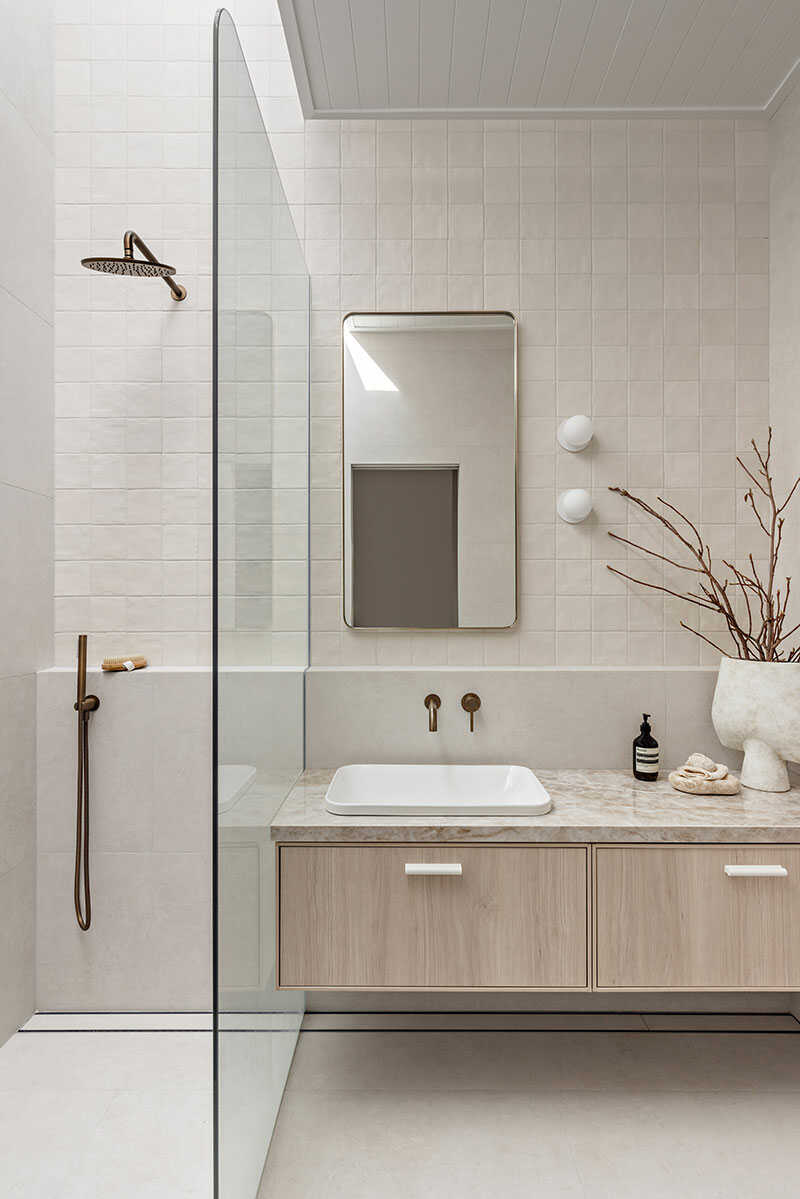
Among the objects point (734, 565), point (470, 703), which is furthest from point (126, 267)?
point (734, 565)

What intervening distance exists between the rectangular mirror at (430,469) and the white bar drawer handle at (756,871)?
912 millimetres

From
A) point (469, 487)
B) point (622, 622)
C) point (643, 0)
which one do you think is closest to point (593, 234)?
point (643, 0)

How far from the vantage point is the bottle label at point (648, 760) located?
2201 millimetres

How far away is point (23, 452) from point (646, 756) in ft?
6.33

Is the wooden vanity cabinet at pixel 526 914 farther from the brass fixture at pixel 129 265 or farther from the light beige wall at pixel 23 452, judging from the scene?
the brass fixture at pixel 129 265

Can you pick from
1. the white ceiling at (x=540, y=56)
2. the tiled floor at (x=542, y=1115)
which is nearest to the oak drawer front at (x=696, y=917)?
the tiled floor at (x=542, y=1115)

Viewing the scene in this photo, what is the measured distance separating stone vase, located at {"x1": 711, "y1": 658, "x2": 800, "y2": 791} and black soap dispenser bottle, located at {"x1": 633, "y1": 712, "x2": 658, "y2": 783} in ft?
0.61

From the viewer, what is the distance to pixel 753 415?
2.40 meters

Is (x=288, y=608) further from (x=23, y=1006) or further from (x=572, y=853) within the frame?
(x=23, y=1006)

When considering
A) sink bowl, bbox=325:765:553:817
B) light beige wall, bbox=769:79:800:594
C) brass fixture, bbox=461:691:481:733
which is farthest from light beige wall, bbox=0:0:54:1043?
light beige wall, bbox=769:79:800:594

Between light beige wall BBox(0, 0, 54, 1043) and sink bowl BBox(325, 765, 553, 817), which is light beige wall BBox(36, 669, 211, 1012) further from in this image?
sink bowl BBox(325, 765, 553, 817)

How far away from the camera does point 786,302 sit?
229 cm

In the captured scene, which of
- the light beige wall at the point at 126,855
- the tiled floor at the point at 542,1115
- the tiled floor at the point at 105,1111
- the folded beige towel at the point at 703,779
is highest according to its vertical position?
the folded beige towel at the point at 703,779

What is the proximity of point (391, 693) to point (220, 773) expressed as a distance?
41.0 inches
